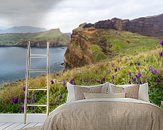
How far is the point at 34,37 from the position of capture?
21.0 ft

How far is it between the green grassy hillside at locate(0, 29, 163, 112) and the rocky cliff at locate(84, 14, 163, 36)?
0.39 ft

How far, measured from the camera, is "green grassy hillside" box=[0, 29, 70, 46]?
20.8 ft

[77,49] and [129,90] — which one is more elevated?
[77,49]

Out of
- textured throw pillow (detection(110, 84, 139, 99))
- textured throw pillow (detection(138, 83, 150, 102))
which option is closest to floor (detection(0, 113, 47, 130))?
textured throw pillow (detection(110, 84, 139, 99))

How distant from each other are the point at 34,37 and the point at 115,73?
1696mm

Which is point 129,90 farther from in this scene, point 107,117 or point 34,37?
point 34,37

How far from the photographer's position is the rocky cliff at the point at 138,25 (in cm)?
625

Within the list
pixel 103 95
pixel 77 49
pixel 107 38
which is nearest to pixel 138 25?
pixel 107 38

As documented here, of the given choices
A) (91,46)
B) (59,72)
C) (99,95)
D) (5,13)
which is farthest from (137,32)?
(5,13)

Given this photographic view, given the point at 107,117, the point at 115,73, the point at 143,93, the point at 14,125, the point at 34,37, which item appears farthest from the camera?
the point at 34,37

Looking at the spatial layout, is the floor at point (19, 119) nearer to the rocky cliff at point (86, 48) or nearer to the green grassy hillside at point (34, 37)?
the rocky cliff at point (86, 48)

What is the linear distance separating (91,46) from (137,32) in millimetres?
909

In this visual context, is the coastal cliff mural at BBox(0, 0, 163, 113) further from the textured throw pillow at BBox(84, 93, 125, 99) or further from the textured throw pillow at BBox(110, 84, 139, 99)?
the textured throw pillow at BBox(84, 93, 125, 99)

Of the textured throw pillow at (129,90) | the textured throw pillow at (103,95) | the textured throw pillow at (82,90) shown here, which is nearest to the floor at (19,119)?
the textured throw pillow at (82,90)
